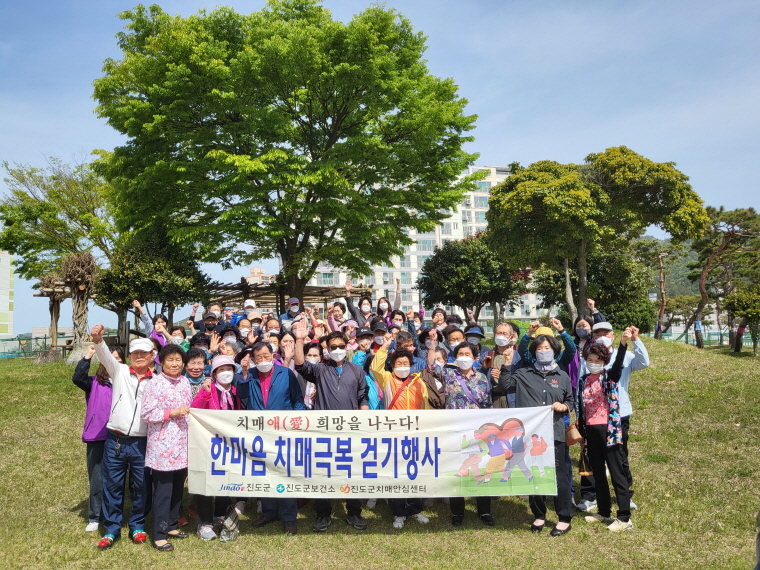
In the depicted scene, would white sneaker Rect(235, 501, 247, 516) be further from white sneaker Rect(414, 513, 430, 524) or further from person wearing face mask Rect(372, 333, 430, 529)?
white sneaker Rect(414, 513, 430, 524)

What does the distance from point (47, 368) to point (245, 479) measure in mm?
14483

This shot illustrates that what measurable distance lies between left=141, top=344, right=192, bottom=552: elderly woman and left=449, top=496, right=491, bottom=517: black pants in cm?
306

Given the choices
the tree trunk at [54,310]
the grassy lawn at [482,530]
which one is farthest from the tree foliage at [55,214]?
the grassy lawn at [482,530]

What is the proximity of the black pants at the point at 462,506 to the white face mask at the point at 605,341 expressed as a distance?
89.5 inches

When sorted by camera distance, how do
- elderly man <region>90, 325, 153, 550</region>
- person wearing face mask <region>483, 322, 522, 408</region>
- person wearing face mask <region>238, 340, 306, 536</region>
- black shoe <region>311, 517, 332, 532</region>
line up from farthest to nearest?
person wearing face mask <region>483, 322, 522, 408</region> < person wearing face mask <region>238, 340, 306, 536</region> < black shoe <region>311, 517, 332, 532</region> < elderly man <region>90, 325, 153, 550</region>

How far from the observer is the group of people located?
19.7 ft

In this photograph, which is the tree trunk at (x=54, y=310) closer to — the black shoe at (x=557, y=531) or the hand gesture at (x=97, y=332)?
the hand gesture at (x=97, y=332)

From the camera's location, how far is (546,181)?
2303 centimetres

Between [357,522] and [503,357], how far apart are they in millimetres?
2724

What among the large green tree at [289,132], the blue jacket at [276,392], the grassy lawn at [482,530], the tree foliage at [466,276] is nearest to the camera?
the grassy lawn at [482,530]

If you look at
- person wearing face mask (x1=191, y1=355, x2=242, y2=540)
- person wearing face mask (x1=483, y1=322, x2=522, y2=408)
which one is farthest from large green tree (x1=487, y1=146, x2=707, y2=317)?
person wearing face mask (x1=191, y1=355, x2=242, y2=540)

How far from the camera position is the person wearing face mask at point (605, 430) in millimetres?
6188

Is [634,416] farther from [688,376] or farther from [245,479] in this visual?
[245,479]

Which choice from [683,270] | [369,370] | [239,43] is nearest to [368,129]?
[239,43]
